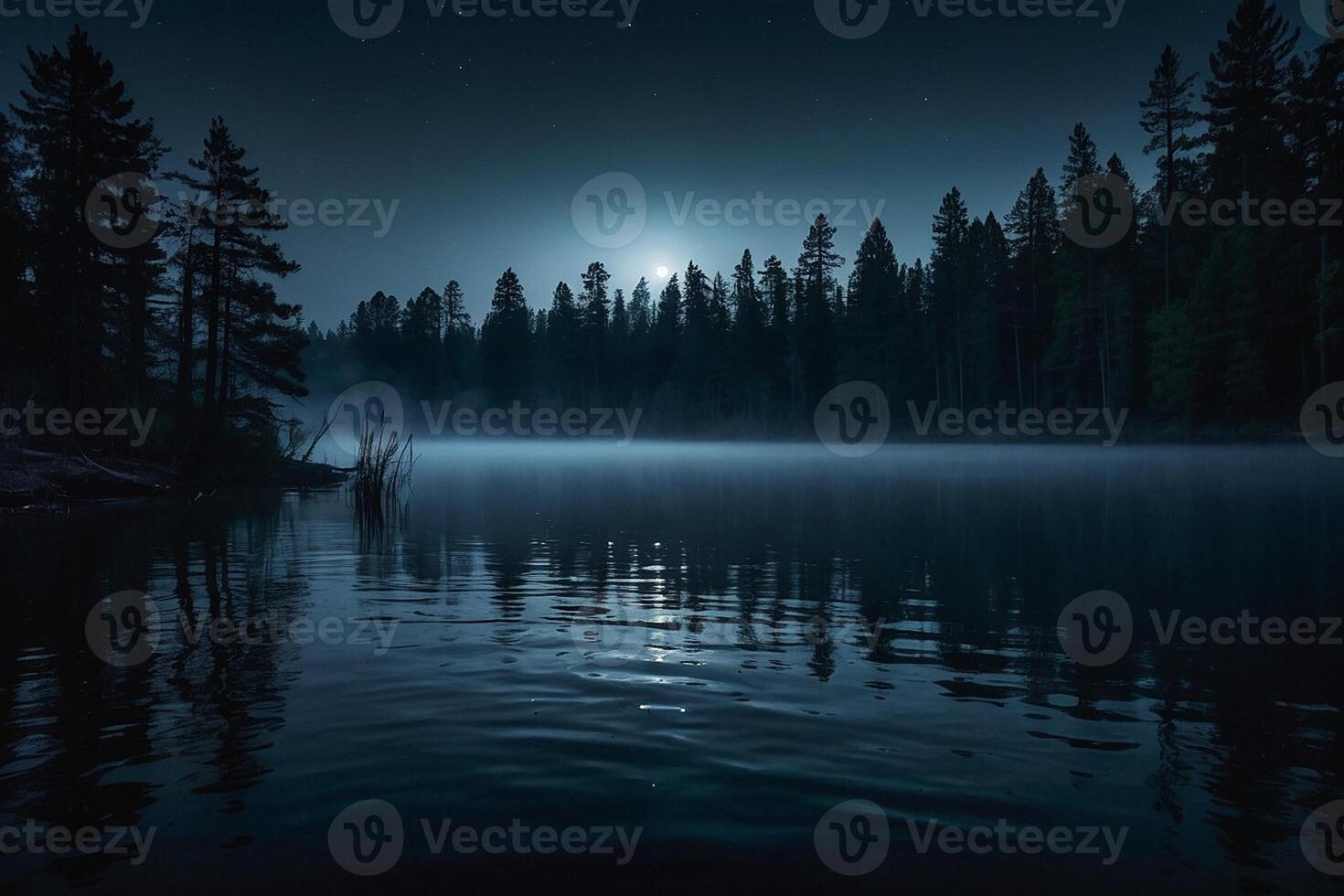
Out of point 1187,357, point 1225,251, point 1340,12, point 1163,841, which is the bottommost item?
point 1163,841

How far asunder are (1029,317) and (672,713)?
8373 cm

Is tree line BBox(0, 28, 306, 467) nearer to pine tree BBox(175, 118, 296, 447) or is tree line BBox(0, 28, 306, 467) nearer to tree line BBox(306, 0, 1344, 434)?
pine tree BBox(175, 118, 296, 447)

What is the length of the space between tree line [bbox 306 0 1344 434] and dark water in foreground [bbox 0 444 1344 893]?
49.1m

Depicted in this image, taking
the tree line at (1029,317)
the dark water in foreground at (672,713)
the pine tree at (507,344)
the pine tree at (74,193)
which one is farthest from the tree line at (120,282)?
the pine tree at (507,344)

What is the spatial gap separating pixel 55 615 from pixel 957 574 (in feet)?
50.0

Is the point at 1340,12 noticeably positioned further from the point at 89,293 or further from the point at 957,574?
the point at 89,293

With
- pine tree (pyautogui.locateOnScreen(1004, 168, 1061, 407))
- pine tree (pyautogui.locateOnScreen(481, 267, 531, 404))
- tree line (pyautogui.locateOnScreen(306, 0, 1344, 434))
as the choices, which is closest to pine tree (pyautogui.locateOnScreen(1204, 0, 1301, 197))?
tree line (pyautogui.locateOnScreen(306, 0, 1344, 434))

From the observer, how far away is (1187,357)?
57.7 m

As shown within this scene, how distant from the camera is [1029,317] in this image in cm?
8038

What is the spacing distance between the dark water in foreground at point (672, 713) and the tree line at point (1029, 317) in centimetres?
4909

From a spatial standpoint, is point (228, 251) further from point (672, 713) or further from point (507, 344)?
point (507, 344)

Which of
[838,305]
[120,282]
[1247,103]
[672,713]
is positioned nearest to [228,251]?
[120,282]

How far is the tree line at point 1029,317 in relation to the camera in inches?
2164

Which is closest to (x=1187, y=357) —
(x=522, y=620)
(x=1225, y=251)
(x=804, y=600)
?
(x=1225, y=251)
